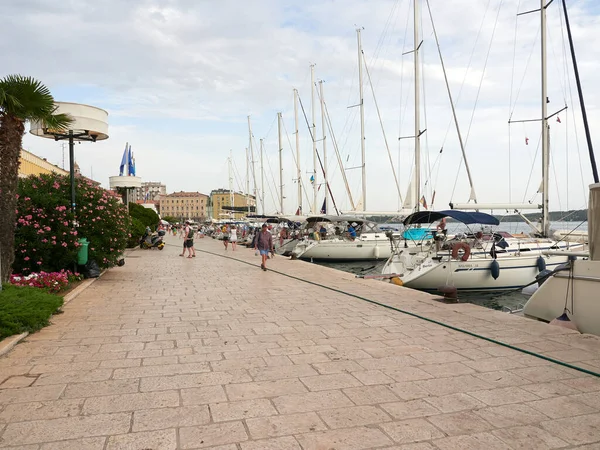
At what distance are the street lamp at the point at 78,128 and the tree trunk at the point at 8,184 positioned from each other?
299cm

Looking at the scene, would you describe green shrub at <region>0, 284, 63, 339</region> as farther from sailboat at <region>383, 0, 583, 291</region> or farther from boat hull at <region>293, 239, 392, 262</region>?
boat hull at <region>293, 239, 392, 262</region>

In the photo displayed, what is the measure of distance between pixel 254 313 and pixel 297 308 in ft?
3.14

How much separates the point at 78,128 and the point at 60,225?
2.62 meters

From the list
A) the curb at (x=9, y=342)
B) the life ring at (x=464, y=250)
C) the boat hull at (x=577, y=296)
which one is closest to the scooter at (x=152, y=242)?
the life ring at (x=464, y=250)

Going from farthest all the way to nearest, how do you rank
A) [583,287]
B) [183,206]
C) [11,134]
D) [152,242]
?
[183,206] → [152,242] → [11,134] → [583,287]

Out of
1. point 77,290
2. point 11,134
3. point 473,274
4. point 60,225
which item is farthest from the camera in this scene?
point 473,274

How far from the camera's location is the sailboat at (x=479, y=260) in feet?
52.3

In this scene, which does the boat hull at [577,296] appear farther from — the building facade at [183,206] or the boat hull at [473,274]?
the building facade at [183,206]

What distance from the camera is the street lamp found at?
12422 millimetres

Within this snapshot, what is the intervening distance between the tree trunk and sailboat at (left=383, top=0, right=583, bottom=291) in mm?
11181

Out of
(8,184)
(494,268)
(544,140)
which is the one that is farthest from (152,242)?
(544,140)

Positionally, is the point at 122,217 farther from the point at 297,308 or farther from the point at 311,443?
the point at 311,443

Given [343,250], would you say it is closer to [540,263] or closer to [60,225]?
[540,263]

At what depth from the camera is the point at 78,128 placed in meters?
12.7
